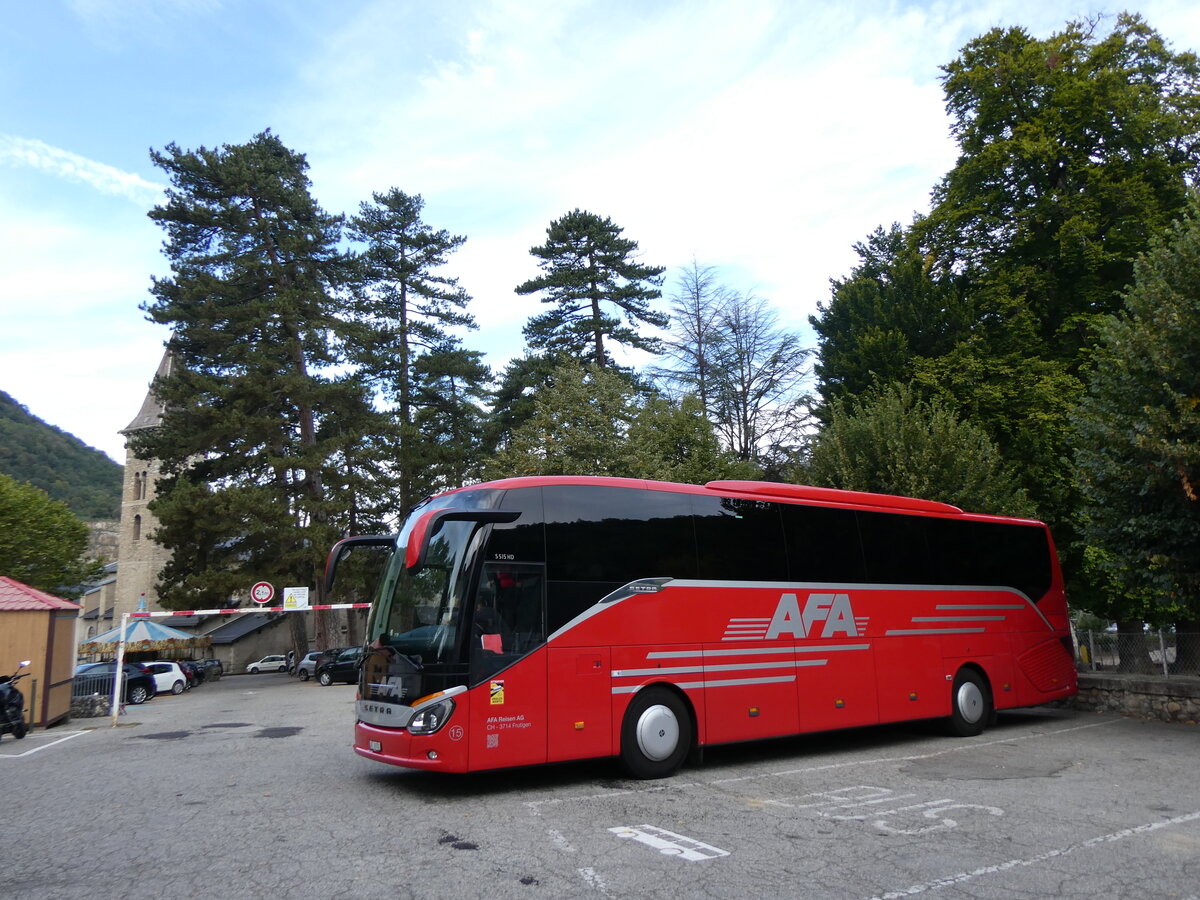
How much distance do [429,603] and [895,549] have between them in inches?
287

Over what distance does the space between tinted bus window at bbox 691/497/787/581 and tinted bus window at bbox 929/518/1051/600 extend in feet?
11.4

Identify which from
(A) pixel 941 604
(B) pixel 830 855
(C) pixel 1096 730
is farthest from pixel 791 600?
(C) pixel 1096 730

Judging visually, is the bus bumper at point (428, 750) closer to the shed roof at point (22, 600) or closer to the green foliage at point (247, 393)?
the shed roof at point (22, 600)

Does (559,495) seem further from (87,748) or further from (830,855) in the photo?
(87,748)

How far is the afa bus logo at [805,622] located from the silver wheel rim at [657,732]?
1223mm

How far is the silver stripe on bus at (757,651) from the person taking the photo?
9664mm

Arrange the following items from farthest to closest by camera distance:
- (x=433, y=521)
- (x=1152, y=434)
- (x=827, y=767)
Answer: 1. (x=1152, y=434)
2. (x=827, y=767)
3. (x=433, y=521)

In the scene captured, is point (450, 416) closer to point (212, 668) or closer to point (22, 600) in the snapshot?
point (212, 668)

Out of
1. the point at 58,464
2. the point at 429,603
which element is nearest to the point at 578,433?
the point at 429,603

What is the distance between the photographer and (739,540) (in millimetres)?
10688

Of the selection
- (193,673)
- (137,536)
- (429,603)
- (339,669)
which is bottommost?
(193,673)

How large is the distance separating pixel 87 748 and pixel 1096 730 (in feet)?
55.4

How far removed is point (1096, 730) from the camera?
1348cm

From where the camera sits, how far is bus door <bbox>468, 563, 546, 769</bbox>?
8367 mm
